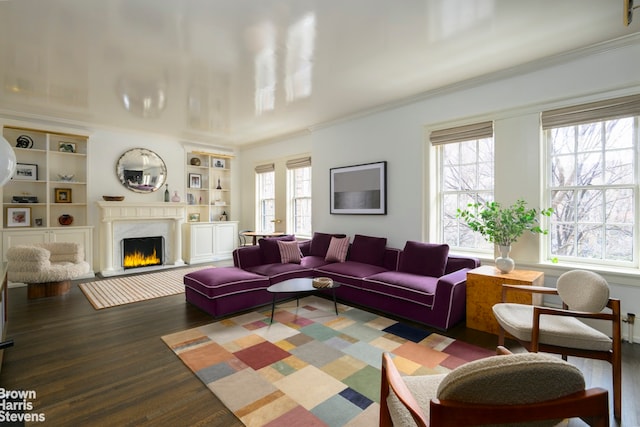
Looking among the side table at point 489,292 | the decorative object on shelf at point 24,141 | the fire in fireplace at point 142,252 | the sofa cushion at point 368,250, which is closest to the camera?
the side table at point 489,292

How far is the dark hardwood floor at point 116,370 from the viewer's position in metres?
1.95

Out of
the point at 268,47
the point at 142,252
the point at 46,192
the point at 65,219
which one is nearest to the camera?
the point at 268,47

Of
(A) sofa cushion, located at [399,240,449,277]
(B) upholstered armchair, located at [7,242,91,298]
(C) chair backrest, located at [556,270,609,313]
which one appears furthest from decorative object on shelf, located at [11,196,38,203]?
(C) chair backrest, located at [556,270,609,313]

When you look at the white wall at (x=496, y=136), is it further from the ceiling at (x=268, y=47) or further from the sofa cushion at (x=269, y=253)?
the sofa cushion at (x=269, y=253)

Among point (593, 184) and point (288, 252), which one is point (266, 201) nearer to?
point (288, 252)

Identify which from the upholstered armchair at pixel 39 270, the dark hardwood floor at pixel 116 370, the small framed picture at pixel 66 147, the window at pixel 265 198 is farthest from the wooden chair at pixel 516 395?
the small framed picture at pixel 66 147

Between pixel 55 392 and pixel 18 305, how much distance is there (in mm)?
2767

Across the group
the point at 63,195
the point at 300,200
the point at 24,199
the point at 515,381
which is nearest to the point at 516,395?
the point at 515,381

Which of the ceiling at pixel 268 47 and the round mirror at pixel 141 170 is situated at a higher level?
the ceiling at pixel 268 47

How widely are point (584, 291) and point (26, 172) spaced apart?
747 cm

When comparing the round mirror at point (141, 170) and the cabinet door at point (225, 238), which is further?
the cabinet door at point (225, 238)

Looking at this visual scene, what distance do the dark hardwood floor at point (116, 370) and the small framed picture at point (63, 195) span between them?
7.91ft

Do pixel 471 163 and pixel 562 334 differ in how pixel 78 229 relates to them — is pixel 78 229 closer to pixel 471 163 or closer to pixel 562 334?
pixel 471 163

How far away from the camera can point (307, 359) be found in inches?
103
